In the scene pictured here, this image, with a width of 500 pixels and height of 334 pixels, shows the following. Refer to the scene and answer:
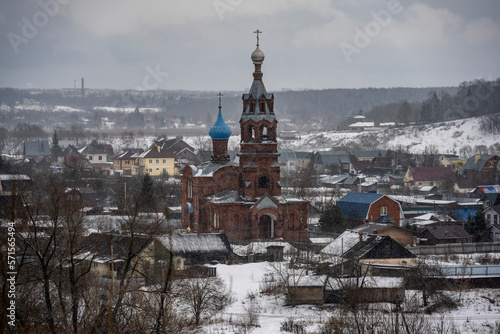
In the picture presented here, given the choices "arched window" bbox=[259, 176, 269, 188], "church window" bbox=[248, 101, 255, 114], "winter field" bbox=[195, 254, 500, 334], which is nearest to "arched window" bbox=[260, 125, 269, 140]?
"church window" bbox=[248, 101, 255, 114]

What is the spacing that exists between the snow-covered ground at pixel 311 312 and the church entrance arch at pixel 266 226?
697 centimetres

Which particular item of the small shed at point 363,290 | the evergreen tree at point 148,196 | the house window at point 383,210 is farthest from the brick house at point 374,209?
the small shed at point 363,290

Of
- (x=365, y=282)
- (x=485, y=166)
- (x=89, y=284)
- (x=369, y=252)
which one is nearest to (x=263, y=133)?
(x=369, y=252)

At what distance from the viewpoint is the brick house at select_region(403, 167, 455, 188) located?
51594 mm

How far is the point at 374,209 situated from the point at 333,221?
7.93 ft

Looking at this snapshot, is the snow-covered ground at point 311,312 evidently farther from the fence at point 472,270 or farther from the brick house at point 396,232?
the brick house at point 396,232

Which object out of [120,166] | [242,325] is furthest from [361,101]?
[242,325]

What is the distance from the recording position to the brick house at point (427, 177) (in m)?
51.6

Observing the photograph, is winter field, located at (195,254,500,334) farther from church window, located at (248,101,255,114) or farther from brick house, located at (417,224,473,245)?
church window, located at (248,101,255,114)

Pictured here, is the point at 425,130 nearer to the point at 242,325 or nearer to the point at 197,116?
the point at 242,325

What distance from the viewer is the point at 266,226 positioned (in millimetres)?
29922

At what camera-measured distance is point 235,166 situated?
1220 inches

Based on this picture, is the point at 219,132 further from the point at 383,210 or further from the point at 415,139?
the point at 415,139

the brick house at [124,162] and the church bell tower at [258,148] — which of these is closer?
the church bell tower at [258,148]
